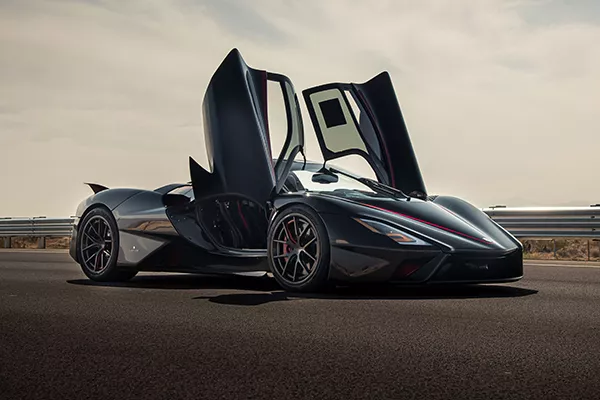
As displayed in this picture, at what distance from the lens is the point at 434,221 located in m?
7.37

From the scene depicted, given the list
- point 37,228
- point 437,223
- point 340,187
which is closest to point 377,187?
point 340,187

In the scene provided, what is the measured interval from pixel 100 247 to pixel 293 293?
8.81 feet

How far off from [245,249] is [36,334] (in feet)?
11.5

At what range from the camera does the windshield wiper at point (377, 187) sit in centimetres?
823

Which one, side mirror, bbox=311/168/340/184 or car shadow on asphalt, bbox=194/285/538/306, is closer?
car shadow on asphalt, bbox=194/285/538/306

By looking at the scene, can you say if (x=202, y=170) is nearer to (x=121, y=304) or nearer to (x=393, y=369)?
(x=121, y=304)

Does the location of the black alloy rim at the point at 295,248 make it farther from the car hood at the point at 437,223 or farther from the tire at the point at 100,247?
the tire at the point at 100,247

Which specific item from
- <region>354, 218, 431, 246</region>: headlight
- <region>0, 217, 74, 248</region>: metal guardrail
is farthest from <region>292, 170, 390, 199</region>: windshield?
<region>0, 217, 74, 248</region>: metal guardrail

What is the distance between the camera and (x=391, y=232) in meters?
7.00

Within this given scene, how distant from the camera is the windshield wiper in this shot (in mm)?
8227

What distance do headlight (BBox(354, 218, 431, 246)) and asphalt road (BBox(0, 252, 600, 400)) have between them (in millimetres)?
442

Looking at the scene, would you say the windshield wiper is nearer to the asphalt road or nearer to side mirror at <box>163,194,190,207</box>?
the asphalt road

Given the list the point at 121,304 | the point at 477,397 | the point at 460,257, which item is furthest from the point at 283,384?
the point at 460,257

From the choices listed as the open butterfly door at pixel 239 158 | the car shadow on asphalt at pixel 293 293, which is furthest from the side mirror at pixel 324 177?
the car shadow on asphalt at pixel 293 293
